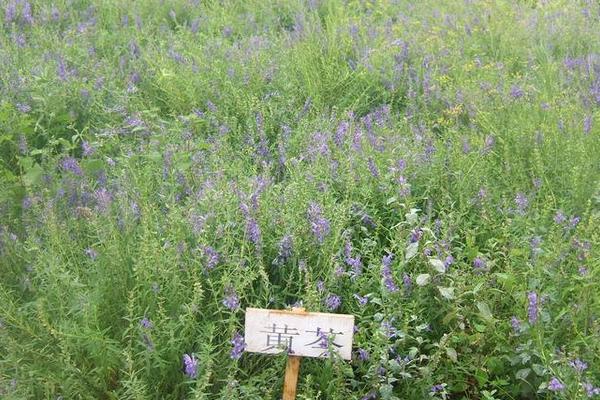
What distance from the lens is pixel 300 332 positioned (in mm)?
2193

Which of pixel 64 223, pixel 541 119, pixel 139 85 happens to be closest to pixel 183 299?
pixel 64 223

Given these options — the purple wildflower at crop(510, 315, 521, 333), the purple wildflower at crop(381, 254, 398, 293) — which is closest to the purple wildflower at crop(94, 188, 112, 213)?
the purple wildflower at crop(381, 254, 398, 293)

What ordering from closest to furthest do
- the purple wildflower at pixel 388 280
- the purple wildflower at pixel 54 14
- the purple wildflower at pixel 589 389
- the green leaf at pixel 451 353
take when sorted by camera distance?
the purple wildflower at pixel 589 389 → the green leaf at pixel 451 353 → the purple wildflower at pixel 388 280 → the purple wildflower at pixel 54 14

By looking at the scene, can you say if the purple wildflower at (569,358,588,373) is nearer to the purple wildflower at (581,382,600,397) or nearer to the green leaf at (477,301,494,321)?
the purple wildflower at (581,382,600,397)

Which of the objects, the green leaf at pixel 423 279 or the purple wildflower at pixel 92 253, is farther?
the purple wildflower at pixel 92 253

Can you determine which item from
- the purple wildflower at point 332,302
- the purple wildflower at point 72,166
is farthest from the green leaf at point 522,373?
the purple wildflower at point 72,166

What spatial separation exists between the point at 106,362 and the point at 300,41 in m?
3.22

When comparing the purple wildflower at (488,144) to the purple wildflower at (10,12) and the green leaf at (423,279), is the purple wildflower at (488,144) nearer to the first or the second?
the green leaf at (423,279)

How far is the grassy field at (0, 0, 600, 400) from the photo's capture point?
230 centimetres

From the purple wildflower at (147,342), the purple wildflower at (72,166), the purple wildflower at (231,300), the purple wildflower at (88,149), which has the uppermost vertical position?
the purple wildflower at (231,300)

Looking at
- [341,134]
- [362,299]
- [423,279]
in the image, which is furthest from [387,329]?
[341,134]

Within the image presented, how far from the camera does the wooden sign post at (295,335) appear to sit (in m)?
2.17

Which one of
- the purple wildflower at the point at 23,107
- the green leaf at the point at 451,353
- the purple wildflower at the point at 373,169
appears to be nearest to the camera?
the green leaf at the point at 451,353

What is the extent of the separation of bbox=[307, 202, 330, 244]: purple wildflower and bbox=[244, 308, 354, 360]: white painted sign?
1.51 feet
